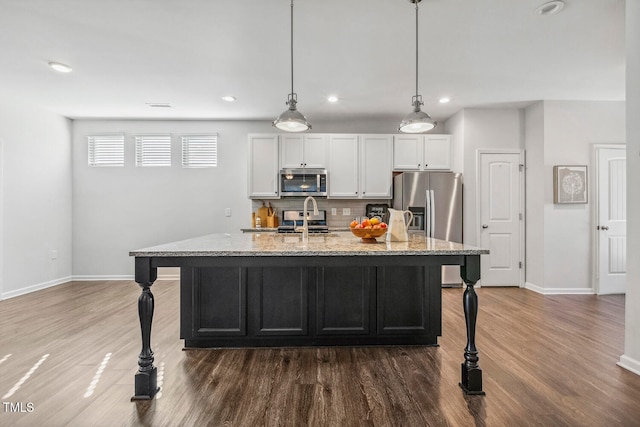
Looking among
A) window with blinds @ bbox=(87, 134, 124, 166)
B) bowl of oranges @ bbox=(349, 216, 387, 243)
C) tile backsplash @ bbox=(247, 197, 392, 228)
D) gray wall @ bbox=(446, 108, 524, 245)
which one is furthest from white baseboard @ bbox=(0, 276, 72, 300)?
gray wall @ bbox=(446, 108, 524, 245)

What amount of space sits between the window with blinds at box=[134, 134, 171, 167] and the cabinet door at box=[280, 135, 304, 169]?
80.1 inches

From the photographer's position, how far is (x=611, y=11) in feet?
8.41

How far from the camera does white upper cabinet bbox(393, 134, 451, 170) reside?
16.9 ft

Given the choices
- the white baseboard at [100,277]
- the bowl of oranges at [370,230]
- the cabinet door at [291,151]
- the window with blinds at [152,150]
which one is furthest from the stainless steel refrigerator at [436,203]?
the white baseboard at [100,277]

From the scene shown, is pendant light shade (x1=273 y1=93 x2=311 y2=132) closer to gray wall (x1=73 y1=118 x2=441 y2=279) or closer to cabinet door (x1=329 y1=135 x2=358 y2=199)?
cabinet door (x1=329 y1=135 x2=358 y2=199)

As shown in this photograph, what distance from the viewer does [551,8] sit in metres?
2.51

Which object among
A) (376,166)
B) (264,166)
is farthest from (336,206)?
(264,166)

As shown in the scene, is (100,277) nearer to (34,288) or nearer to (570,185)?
(34,288)

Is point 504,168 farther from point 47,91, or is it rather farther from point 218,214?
point 47,91

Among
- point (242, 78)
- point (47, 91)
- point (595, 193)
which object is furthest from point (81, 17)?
point (595, 193)

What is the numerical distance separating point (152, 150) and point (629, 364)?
20.9 ft

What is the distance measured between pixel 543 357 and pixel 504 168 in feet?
10.5

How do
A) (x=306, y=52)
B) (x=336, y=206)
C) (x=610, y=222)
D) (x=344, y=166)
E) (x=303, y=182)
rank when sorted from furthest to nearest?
(x=336, y=206), (x=344, y=166), (x=303, y=182), (x=610, y=222), (x=306, y=52)

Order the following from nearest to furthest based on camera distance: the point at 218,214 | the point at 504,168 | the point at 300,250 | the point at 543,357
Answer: the point at 300,250 < the point at 543,357 < the point at 504,168 < the point at 218,214
